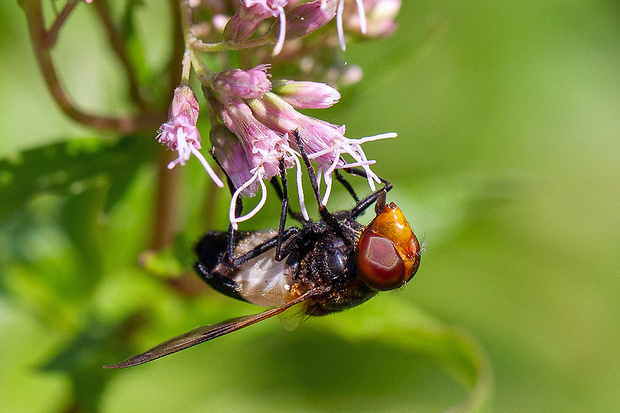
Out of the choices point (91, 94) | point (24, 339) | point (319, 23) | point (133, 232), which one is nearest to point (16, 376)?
point (24, 339)

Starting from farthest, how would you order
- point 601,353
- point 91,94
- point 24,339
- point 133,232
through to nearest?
point 601,353 → point 91,94 → point 24,339 → point 133,232

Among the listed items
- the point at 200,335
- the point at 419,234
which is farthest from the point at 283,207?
the point at 419,234

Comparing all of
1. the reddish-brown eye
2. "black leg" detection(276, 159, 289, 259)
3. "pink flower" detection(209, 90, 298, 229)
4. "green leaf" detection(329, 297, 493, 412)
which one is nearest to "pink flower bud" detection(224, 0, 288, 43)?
"pink flower" detection(209, 90, 298, 229)

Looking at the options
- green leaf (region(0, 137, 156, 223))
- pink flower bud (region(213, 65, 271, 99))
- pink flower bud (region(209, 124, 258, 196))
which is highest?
pink flower bud (region(213, 65, 271, 99))

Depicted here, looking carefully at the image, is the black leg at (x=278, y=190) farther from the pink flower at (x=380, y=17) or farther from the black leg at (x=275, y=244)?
the pink flower at (x=380, y=17)

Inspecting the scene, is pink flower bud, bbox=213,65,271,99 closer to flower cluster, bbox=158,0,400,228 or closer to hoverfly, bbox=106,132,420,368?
flower cluster, bbox=158,0,400,228

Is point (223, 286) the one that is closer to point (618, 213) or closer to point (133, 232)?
point (133, 232)
